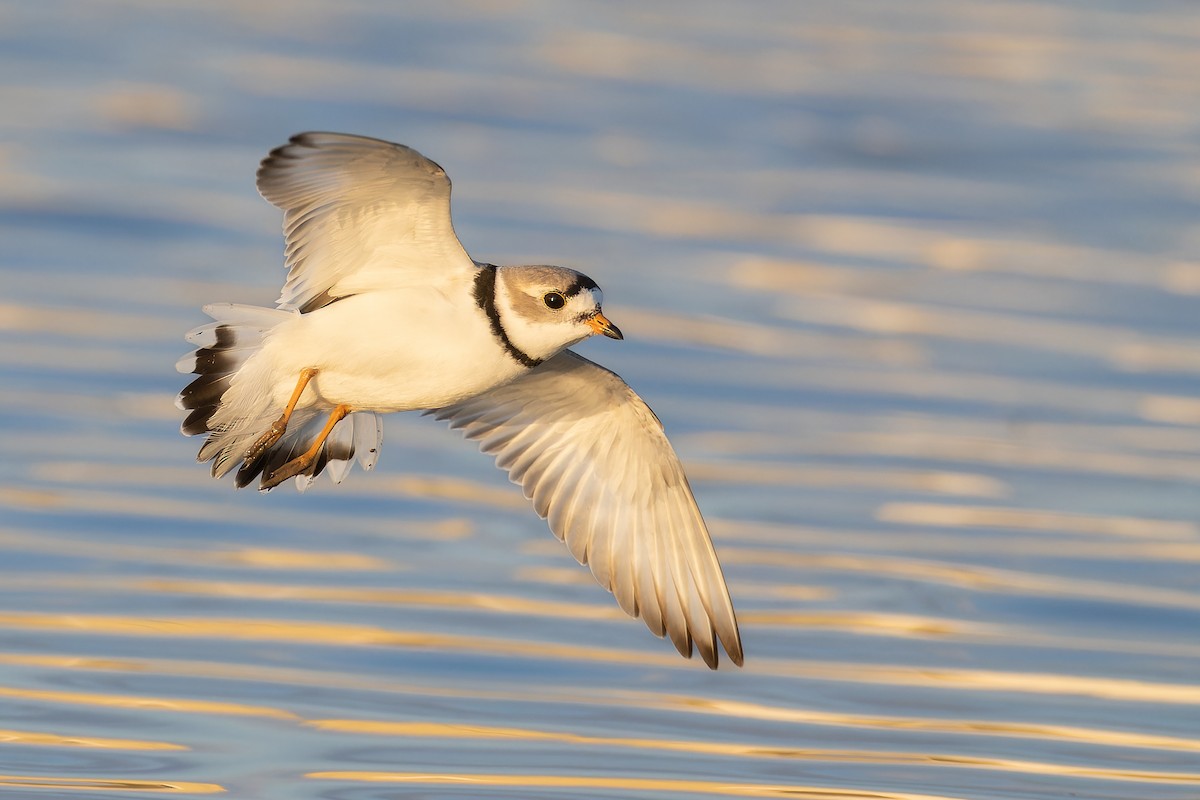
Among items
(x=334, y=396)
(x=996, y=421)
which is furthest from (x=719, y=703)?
(x=996, y=421)

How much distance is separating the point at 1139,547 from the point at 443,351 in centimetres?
597

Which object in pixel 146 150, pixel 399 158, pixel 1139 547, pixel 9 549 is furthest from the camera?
pixel 146 150

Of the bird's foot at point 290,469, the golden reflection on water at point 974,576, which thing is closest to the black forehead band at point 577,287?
the bird's foot at point 290,469

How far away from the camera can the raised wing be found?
336 inches

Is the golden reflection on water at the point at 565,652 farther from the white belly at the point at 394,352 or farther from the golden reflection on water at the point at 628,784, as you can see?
the white belly at the point at 394,352

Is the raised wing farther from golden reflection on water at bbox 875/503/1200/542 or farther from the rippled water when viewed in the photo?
golden reflection on water at bbox 875/503/1200/542

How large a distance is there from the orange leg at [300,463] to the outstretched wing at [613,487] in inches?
36.1

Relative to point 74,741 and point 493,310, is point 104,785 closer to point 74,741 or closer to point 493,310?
point 74,741

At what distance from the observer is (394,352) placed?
882 centimetres

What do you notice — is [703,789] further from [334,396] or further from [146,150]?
[146,150]

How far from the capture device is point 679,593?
9586mm

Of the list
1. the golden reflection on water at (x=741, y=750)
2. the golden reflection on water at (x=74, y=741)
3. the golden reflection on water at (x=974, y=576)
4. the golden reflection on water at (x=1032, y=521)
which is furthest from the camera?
the golden reflection on water at (x=1032, y=521)

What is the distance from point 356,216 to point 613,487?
180 centimetres

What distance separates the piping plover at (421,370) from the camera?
8750 mm
